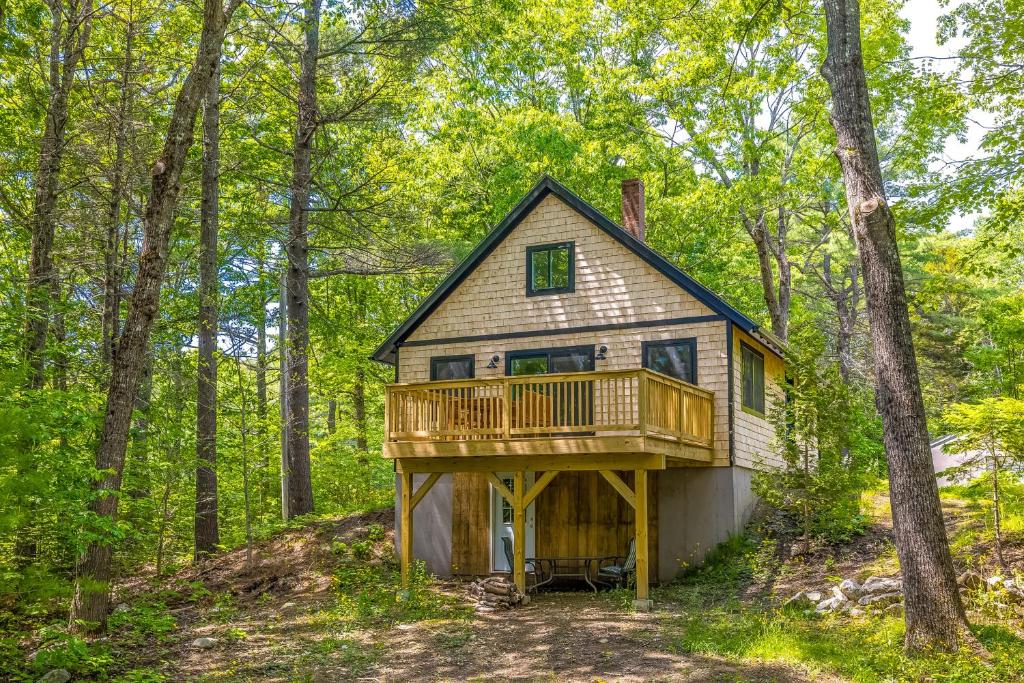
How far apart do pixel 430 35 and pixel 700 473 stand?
10.4 metres

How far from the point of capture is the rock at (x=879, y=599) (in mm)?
11000

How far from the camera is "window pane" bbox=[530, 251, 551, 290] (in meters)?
17.4

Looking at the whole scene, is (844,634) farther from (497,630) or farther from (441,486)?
(441,486)

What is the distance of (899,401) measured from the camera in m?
9.41

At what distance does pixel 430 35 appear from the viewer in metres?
18.2

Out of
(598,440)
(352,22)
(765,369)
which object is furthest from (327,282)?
(598,440)

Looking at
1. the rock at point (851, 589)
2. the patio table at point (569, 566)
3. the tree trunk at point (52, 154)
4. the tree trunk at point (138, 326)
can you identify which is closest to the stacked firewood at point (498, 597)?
the patio table at point (569, 566)

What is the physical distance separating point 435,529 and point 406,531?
1874mm

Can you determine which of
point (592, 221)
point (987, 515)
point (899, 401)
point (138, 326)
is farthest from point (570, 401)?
point (138, 326)

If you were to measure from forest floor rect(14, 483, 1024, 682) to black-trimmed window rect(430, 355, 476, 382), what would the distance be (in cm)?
372

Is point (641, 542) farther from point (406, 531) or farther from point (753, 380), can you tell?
point (753, 380)

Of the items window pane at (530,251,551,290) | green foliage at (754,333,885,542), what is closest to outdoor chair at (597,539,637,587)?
green foliage at (754,333,885,542)

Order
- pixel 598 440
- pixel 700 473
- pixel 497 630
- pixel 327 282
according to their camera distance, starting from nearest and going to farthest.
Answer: pixel 497 630 → pixel 598 440 → pixel 700 473 → pixel 327 282

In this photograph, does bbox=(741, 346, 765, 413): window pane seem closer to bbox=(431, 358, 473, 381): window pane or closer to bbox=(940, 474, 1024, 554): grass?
bbox=(940, 474, 1024, 554): grass
